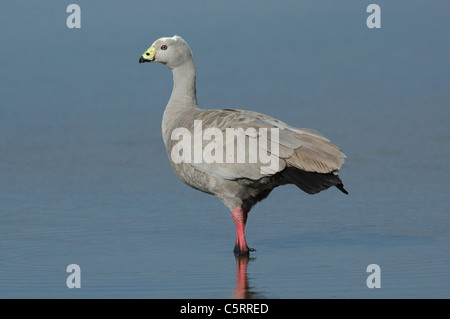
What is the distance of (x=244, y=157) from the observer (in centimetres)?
934

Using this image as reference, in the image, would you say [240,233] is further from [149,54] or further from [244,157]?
[149,54]

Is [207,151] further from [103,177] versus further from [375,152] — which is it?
[375,152]

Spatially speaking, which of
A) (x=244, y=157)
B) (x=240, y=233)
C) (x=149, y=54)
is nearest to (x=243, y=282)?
(x=240, y=233)

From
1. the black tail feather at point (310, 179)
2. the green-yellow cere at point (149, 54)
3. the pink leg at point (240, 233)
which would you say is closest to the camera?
the black tail feather at point (310, 179)

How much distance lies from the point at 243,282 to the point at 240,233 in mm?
1262

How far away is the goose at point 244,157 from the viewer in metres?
9.17

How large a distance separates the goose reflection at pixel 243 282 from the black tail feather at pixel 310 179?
839 mm

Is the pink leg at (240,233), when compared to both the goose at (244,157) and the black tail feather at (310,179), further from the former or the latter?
the black tail feather at (310,179)

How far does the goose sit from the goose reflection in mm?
185

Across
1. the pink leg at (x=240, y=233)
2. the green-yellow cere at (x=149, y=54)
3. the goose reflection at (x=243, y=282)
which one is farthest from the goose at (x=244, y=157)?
the green-yellow cere at (x=149, y=54)

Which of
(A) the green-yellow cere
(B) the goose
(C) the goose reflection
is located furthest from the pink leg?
(A) the green-yellow cere

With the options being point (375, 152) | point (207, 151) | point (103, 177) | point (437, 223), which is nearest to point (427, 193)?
point (437, 223)

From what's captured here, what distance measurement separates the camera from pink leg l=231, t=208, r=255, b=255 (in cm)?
948

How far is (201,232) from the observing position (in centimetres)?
1030
